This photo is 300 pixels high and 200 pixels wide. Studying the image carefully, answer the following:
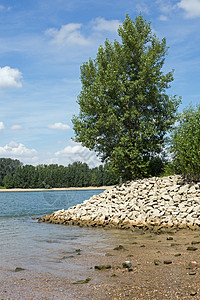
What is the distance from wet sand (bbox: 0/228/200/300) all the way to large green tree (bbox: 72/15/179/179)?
47.5 ft

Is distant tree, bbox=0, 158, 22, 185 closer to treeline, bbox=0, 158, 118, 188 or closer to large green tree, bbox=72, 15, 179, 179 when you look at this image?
treeline, bbox=0, 158, 118, 188

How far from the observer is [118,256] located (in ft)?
34.2

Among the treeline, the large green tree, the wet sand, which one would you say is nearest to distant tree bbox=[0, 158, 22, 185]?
the treeline

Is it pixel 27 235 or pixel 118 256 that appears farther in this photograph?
pixel 27 235

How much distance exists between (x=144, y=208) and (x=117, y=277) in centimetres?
1133

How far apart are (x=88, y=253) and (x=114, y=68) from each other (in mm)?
19422

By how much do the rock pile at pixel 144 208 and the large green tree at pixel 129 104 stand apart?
3.52 metres

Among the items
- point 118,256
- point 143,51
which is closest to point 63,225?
point 118,256

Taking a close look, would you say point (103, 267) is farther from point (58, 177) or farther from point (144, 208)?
point (58, 177)

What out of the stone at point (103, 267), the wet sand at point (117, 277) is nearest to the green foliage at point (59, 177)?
the wet sand at point (117, 277)

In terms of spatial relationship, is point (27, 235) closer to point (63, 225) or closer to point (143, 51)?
point (63, 225)

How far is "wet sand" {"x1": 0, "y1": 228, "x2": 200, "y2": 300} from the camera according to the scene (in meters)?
6.58

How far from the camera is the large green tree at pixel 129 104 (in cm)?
2547

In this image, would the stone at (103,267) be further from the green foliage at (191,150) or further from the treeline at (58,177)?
the treeline at (58,177)
